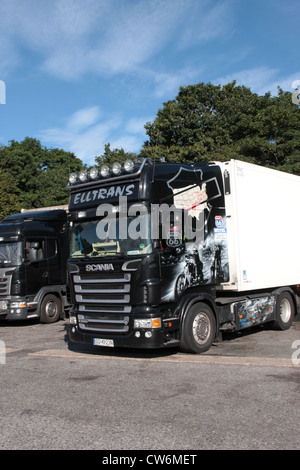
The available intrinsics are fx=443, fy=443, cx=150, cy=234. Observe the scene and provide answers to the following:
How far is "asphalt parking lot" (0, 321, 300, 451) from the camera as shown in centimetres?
411

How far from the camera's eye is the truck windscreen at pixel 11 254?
1236 cm

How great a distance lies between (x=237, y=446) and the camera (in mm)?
3877

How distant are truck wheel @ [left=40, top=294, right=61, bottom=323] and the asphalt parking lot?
3760mm

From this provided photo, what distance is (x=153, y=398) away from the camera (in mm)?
5418

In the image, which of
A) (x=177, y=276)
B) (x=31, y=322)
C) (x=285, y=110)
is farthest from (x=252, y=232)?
(x=285, y=110)

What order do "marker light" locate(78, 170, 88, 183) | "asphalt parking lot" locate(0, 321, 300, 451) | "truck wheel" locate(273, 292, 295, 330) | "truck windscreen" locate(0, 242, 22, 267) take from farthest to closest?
"truck windscreen" locate(0, 242, 22, 267)
"truck wheel" locate(273, 292, 295, 330)
"marker light" locate(78, 170, 88, 183)
"asphalt parking lot" locate(0, 321, 300, 451)

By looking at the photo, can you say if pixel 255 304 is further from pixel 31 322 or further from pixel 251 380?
pixel 31 322

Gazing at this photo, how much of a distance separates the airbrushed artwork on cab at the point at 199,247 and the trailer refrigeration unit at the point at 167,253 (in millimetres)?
17

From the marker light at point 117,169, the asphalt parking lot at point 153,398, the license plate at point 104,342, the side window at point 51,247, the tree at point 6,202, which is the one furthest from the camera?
the tree at point 6,202

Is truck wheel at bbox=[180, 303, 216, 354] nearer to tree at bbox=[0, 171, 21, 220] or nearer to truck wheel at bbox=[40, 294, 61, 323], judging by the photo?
truck wheel at bbox=[40, 294, 61, 323]

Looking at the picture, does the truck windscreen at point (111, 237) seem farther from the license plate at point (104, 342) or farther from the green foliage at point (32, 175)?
the green foliage at point (32, 175)

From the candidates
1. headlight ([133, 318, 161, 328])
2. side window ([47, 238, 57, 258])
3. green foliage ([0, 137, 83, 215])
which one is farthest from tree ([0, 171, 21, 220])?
headlight ([133, 318, 161, 328])

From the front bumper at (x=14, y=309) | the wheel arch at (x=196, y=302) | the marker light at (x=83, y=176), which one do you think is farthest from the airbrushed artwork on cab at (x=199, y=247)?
the front bumper at (x=14, y=309)

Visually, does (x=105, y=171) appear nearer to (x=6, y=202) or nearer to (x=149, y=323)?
(x=149, y=323)
